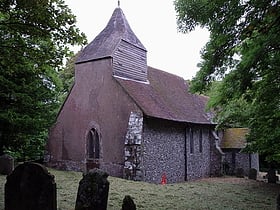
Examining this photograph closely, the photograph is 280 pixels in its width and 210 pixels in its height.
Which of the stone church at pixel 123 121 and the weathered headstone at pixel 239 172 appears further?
the weathered headstone at pixel 239 172

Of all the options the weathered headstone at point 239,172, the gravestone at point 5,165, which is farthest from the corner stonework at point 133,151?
the weathered headstone at point 239,172

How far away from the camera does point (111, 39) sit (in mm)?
22750

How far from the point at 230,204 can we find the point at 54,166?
1527 cm

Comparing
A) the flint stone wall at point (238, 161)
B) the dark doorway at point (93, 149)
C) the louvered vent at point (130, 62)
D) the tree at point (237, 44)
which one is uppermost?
the louvered vent at point (130, 62)

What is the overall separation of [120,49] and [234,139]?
46.6 feet

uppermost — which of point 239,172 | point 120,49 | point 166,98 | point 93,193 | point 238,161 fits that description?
point 120,49

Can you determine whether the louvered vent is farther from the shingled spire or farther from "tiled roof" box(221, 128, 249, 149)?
"tiled roof" box(221, 128, 249, 149)

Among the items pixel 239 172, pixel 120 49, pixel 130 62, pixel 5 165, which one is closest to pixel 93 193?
pixel 5 165

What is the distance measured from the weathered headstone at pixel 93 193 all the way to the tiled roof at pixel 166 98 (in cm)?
1136

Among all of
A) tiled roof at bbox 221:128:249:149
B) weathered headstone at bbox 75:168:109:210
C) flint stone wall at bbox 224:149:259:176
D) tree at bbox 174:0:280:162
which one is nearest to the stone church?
flint stone wall at bbox 224:149:259:176

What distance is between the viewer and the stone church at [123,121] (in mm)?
19859

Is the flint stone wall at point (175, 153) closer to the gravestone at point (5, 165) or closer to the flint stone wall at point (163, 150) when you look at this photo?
the flint stone wall at point (163, 150)

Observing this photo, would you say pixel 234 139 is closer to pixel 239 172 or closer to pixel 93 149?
pixel 239 172

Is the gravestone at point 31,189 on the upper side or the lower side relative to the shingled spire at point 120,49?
lower
